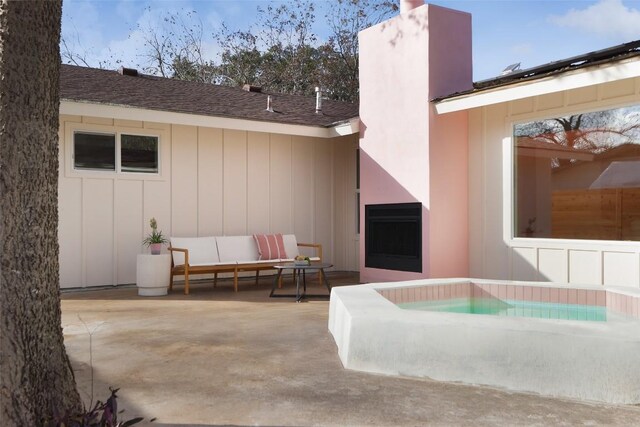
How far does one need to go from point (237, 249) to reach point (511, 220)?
4.22 meters

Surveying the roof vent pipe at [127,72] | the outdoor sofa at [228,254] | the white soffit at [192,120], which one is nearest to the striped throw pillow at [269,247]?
the outdoor sofa at [228,254]

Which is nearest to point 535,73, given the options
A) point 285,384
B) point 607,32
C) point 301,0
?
point 285,384

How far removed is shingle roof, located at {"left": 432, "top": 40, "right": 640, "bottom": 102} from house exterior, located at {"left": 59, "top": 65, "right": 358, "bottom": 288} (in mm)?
2690

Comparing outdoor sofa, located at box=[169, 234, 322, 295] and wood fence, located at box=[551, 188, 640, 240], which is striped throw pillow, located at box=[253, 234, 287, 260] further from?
wood fence, located at box=[551, 188, 640, 240]

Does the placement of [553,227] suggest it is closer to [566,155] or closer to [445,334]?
[566,155]

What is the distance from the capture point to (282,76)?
20938mm

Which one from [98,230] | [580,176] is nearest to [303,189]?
[98,230]

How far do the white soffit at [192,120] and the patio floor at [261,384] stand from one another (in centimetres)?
303

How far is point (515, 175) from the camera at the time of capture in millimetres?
7602

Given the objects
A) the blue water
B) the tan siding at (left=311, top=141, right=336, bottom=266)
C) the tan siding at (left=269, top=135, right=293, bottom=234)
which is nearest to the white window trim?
the tan siding at (left=269, top=135, right=293, bottom=234)

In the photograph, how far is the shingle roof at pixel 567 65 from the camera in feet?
19.4

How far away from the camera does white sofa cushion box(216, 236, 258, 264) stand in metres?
9.01

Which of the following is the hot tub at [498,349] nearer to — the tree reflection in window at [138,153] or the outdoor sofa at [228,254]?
the outdoor sofa at [228,254]

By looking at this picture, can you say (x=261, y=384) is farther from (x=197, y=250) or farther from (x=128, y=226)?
(x=128, y=226)
